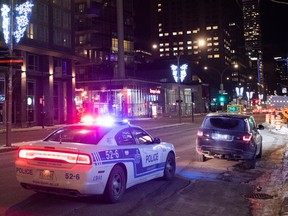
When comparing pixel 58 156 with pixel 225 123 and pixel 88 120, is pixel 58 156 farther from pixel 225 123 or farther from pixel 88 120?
pixel 88 120

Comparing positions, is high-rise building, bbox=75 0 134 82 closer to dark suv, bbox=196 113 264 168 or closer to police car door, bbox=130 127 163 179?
dark suv, bbox=196 113 264 168

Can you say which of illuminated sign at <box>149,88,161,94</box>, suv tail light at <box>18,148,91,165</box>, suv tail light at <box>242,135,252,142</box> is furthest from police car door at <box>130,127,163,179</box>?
illuminated sign at <box>149,88,161,94</box>

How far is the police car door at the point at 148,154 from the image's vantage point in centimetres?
888

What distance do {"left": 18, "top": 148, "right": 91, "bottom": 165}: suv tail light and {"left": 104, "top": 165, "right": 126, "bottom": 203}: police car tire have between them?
0.71 meters

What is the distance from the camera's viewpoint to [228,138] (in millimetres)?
12852

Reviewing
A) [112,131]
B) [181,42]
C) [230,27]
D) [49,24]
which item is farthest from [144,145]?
[230,27]

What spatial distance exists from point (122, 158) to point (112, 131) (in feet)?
2.03

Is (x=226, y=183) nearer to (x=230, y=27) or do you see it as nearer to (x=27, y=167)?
(x=27, y=167)

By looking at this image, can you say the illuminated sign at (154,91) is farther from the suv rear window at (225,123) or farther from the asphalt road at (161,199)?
the asphalt road at (161,199)

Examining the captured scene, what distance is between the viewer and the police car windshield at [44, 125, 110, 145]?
7.99 meters

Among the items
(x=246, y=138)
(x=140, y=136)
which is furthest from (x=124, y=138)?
(x=246, y=138)

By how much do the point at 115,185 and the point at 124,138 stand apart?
44.3 inches

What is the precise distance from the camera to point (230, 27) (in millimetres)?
195375

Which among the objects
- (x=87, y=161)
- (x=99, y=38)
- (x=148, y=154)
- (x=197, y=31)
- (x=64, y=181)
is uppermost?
(x=197, y=31)
